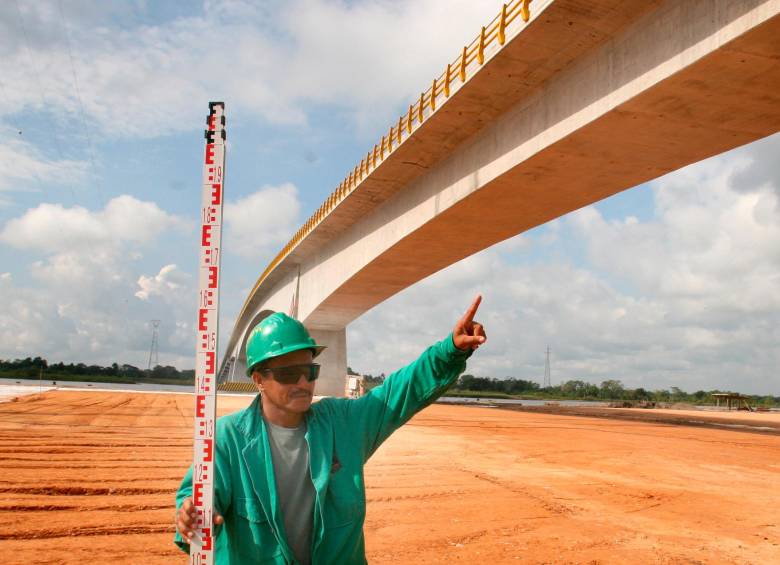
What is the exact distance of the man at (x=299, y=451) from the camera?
2441 mm

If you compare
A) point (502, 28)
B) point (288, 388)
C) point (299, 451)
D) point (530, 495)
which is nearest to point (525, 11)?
point (502, 28)

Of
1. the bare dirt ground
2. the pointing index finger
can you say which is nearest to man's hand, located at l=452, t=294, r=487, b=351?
the pointing index finger

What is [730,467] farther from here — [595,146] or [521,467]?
[595,146]

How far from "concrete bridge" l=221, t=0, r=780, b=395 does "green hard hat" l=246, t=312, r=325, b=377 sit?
8.12m

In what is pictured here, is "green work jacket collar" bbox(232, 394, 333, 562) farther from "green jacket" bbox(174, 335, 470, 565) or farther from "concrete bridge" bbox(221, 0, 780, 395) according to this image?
"concrete bridge" bbox(221, 0, 780, 395)

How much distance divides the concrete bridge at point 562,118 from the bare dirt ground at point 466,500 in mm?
5808

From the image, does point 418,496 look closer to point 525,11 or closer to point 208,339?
point 208,339

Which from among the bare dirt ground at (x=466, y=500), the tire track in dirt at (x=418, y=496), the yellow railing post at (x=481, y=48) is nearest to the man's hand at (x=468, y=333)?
the bare dirt ground at (x=466, y=500)

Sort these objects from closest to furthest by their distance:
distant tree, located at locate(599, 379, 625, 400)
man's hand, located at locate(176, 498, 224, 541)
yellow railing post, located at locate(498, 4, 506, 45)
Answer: man's hand, located at locate(176, 498, 224, 541)
yellow railing post, located at locate(498, 4, 506, 45)
distant tree, located at locate(599, 379, 625, 400)

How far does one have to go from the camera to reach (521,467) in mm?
10828

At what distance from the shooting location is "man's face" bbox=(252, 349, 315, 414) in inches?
102

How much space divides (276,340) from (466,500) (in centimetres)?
584

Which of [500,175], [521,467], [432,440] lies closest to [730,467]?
[521,467]

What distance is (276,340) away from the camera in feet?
8.89
